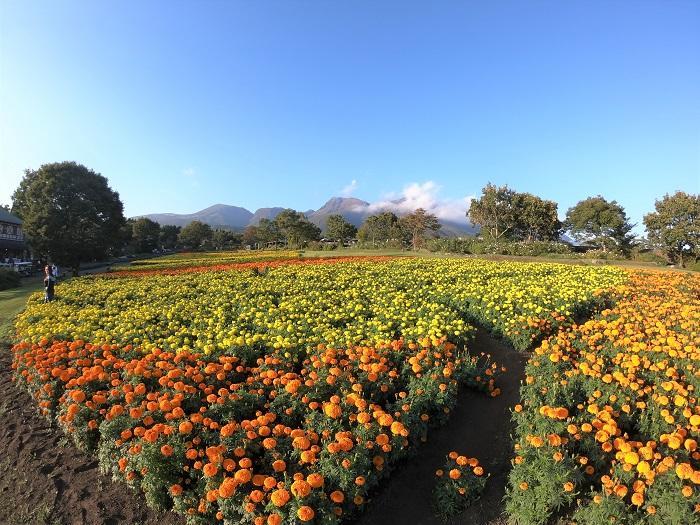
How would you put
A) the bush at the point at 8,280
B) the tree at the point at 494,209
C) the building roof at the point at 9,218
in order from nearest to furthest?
1. the bush at the point at 8,280
2. the building roof at the point at 9,218
3. the tree at the point at 494,209

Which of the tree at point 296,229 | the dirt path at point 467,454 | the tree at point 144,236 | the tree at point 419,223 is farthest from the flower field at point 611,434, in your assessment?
the tree at point 144,236

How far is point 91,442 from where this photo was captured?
15.5 feet

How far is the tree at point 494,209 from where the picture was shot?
52.7 meters

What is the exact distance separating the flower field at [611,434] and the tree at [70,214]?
2915 centimetres

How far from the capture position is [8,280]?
66.2 feet

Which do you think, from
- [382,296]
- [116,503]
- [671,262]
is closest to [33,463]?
[116,503]

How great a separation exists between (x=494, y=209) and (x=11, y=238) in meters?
55.2

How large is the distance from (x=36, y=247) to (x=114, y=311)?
22.2 meters

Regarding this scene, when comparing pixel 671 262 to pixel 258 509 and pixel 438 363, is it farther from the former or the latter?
pixel 258 509

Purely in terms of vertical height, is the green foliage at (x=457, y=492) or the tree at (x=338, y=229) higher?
the tree at (x=338, y=229)

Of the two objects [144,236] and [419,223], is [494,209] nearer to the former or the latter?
[419,223]

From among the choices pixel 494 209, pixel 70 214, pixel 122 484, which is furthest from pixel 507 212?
pixel 122 484

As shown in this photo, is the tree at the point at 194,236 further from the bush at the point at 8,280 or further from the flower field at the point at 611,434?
the flower field at the point at 611,434

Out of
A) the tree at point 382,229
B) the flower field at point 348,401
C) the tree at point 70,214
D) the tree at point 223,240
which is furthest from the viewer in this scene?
the tree at point 223,240
